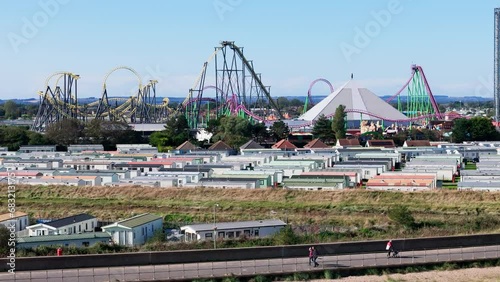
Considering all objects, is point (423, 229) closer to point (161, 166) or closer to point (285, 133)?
point (161, 166)

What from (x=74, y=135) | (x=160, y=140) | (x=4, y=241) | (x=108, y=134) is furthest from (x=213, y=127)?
(x=4, y=241)

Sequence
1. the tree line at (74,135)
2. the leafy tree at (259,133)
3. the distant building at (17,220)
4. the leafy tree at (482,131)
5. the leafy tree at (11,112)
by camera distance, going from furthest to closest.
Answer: the leafy tree at (11,112) → the leafy tree at (259,133) → the leafy tree at (482,131) → the tree line at (74,135) → the distant building at (17,220)

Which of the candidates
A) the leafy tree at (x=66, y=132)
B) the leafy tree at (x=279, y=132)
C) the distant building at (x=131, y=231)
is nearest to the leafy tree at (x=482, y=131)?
the leafy tree at (x=279, y=132)

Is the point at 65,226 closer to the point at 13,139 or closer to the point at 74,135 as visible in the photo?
the point at 13,139

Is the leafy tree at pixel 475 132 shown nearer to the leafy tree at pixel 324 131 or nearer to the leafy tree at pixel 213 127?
the leafy tree at pixel 324 131

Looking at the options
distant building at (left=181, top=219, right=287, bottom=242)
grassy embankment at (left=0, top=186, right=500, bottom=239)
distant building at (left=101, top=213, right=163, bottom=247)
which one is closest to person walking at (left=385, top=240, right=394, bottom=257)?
grassy embankment at (left=0, top=186, right=500, bottom=239)

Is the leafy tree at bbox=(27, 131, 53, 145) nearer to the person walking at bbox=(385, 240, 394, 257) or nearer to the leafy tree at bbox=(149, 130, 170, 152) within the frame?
the leafy tree at bbox=(149, 130, 170, 152)

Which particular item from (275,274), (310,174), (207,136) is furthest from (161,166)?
(275,274)
